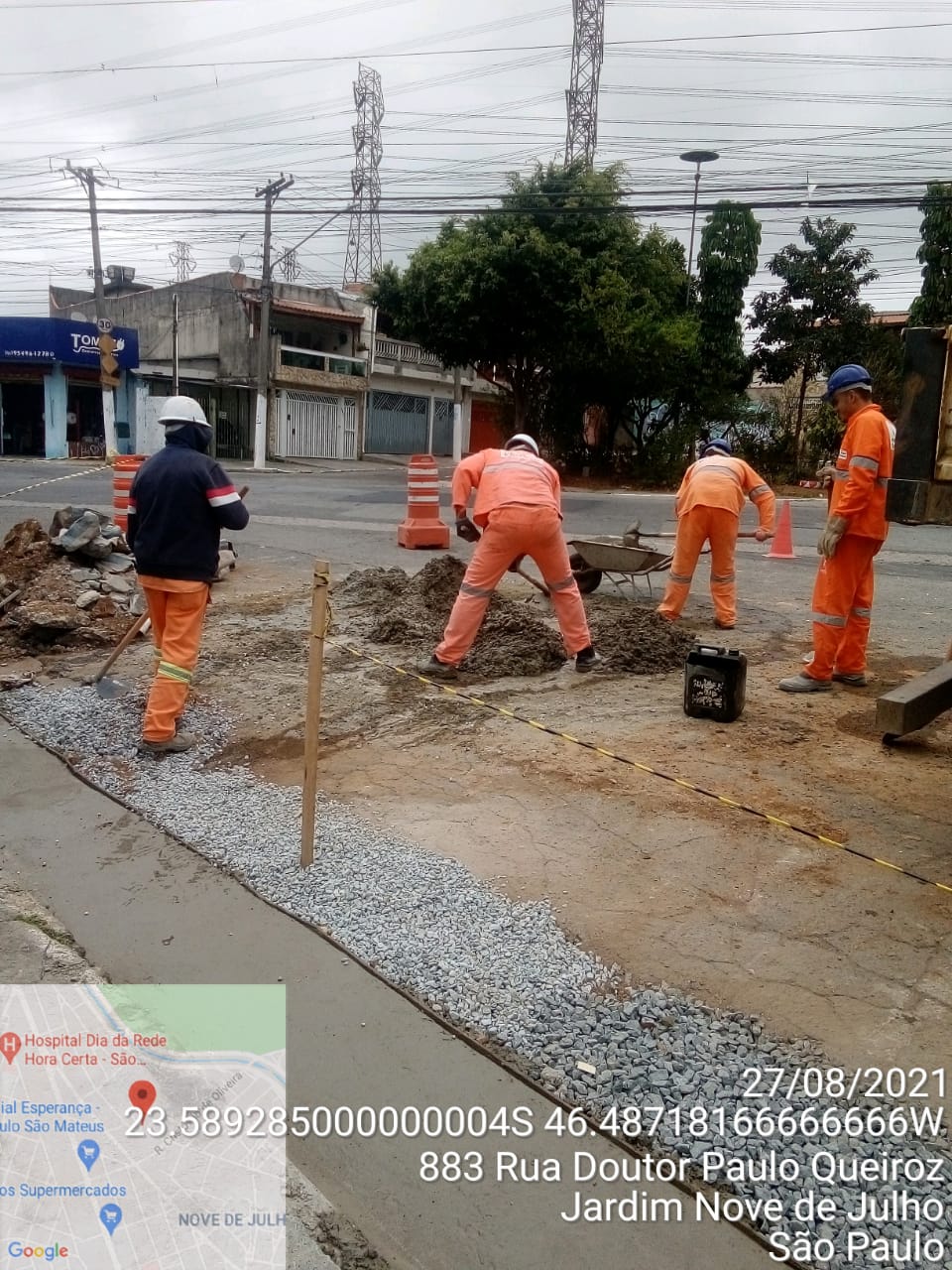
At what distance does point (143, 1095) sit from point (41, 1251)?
0.48m

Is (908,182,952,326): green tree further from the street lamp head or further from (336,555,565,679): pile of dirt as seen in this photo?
(336,555,565,679): pile of dirt

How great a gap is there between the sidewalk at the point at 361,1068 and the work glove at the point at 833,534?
3.92m

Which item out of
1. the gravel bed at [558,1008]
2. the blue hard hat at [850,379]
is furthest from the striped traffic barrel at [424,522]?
the gravel bed at [558,1008]

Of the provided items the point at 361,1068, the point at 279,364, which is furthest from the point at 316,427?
the point at 361,1068

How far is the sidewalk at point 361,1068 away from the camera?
2.08m

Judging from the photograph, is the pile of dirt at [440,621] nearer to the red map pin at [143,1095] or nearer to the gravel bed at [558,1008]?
the gravel bed at [558,1008]

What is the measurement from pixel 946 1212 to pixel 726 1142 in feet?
1.55

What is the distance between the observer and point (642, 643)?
6.76 meters

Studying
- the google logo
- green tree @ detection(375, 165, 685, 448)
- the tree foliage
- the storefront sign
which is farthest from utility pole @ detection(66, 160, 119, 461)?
the google logo

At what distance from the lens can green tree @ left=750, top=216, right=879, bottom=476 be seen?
84.6 ft

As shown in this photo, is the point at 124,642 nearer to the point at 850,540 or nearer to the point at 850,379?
the point at 850,540

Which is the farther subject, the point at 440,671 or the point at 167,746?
the point at 440,671

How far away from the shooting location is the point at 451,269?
23016mm
